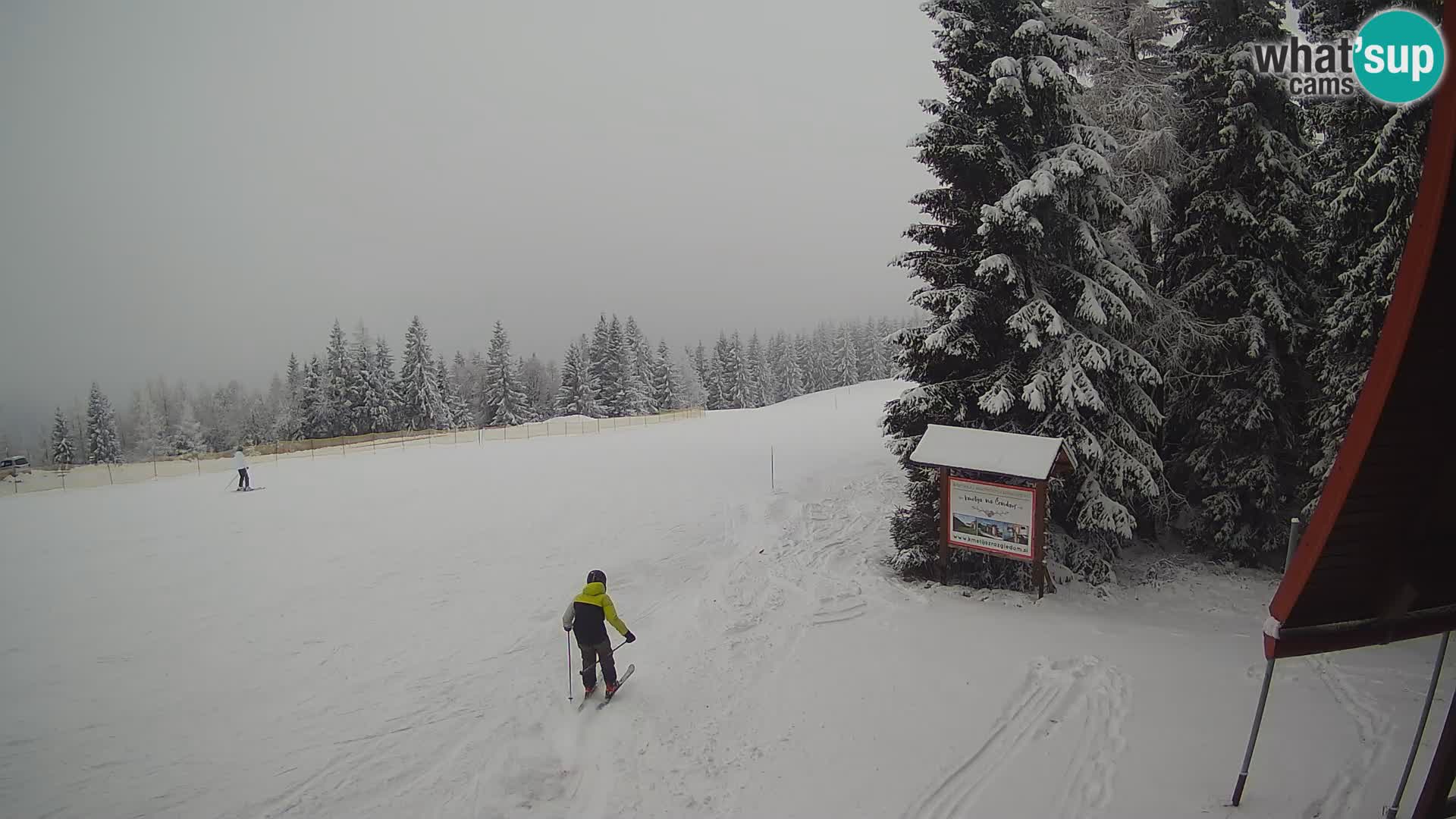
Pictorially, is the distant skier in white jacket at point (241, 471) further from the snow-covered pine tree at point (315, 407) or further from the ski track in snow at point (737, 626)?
the snow-covered pine tree at point (315, 407)

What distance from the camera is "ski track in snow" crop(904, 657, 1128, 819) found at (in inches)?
243

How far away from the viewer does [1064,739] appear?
279 inches

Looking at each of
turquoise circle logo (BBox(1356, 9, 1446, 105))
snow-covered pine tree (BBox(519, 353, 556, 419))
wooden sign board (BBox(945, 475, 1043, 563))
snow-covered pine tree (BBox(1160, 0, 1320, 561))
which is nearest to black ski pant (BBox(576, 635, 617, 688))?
wooden sign board (BBox(945, 475, 1043, 563))

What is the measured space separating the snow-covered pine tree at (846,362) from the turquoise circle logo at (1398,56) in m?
89.2

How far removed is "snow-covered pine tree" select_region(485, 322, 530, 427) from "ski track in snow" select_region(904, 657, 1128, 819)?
62.3 m

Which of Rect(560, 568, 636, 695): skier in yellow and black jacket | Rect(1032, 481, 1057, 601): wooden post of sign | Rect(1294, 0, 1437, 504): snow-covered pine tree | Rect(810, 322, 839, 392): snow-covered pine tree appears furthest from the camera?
Rect(810, 322, 839, 392): snow-covered pine tree

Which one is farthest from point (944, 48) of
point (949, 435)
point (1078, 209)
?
point (949, 435)

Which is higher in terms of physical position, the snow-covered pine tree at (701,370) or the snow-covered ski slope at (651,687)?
the snow-covered pine tree at (701,370)

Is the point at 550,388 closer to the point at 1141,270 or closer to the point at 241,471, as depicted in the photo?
the point at 241,471

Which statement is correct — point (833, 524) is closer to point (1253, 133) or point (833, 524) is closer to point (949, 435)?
point (949, 435)

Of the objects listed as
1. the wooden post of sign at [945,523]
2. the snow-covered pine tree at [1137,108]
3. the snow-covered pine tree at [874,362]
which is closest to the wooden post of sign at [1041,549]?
the wooden post of sign at [945,523]

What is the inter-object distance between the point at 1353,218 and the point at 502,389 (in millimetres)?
65014

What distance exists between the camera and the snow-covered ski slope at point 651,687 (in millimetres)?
A: 6660

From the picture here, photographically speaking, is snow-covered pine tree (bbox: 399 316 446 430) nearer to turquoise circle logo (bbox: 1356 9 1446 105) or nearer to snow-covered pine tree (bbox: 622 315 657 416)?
snow-covered pine tree (bbox: 622 315 657 416)
